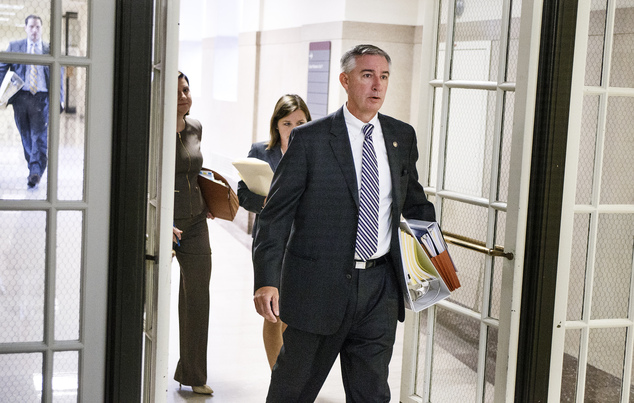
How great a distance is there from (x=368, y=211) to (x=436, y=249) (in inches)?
14.2

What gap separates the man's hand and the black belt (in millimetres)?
331

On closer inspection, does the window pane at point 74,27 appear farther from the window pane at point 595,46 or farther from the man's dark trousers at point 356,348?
the window pane at point 595,46

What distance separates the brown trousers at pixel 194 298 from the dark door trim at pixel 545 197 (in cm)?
186

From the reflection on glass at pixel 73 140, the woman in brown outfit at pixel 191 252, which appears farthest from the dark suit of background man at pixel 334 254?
the woman in brown outfit at pixel 191 252

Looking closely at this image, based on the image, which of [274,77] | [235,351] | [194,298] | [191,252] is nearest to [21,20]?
A: [191,252]

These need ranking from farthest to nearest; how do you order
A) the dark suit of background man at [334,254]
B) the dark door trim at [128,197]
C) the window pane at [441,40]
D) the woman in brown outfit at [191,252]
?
the woman in brown outfit at [191,252] → the window pane at [441,40] → the dark suit of background man at [334,254] → the dark door trim at [128,197]

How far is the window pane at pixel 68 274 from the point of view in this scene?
9.69ft

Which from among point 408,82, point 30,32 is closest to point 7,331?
point 30,32

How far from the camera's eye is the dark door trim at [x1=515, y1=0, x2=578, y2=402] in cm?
339

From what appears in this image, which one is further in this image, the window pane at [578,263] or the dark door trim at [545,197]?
the window pane at [578,263]

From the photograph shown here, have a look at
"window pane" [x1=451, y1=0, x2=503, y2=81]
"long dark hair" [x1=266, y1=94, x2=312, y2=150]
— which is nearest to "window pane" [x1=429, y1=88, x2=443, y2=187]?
"window pane" [x1=451, y1=0, x2=503, y2=81]

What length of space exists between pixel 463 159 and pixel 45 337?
202 cm

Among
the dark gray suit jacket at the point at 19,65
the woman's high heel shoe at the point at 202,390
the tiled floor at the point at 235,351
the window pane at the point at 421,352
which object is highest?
the dark gray suit jacket at the point at 19,65

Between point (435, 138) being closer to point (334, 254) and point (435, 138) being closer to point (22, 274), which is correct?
point (334, 254)
